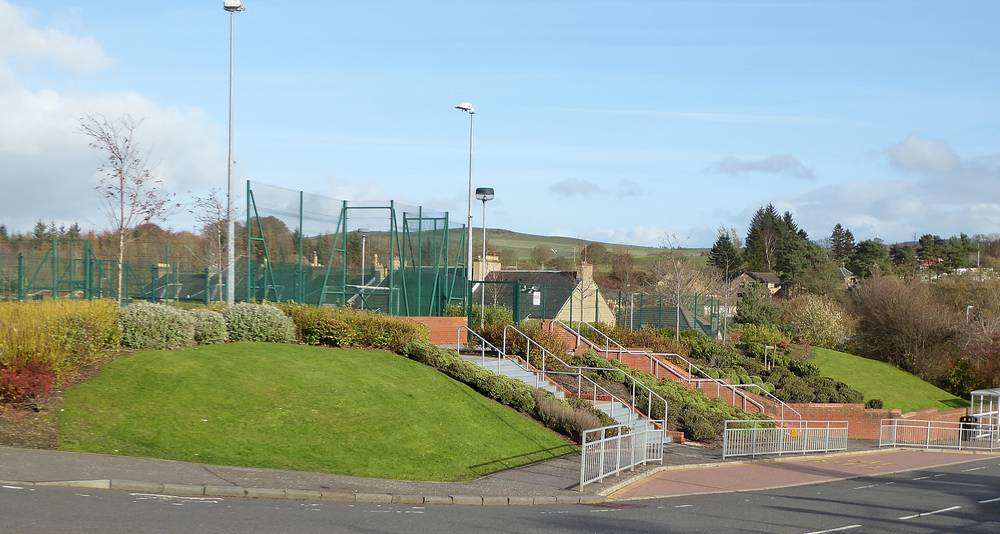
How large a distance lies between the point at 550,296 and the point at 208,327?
105 feet

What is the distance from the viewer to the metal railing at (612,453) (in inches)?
713

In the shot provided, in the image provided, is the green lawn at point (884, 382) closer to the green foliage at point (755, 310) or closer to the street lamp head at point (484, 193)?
the green foliage at point (755, 310)

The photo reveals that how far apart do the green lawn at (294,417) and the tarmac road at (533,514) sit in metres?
2.83

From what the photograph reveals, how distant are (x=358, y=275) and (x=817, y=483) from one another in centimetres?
1496

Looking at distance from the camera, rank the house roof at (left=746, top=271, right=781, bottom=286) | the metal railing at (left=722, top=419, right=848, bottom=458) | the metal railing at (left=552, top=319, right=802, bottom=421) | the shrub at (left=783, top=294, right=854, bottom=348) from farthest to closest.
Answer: the house roof at (left=746, top=271, right=781, bottom=286)
the shrub at (left=783, top=294, right=854, bottom=348)
the metal railing at (left=552, top=319, right=802, bottom=421)
the metal railing at (left=722, top=419, right=848, bottom=458)

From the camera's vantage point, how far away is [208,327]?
21.8 metres

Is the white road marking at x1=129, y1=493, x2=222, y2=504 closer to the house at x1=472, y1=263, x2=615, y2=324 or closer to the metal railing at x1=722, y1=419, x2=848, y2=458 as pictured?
the metal railing at x1=722, y1=419, x2=848, y2=458

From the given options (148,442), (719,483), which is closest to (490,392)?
(719,483)

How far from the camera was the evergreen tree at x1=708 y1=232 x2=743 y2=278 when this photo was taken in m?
114

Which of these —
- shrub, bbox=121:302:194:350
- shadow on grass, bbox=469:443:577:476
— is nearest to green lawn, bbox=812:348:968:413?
shadow on grass, bbox=469:443:577:476

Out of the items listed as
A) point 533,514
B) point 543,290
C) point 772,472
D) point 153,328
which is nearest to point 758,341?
point 543,290

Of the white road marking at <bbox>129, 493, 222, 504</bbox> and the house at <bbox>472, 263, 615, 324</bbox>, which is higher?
the house at <bbox>472, 263, 615, 324</bbox>

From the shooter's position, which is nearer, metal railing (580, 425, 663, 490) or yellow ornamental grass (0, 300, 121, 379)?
yellow ornamental grass (0, 300, 121, 379)

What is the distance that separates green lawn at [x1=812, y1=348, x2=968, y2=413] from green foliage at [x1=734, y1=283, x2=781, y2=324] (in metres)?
5.37
